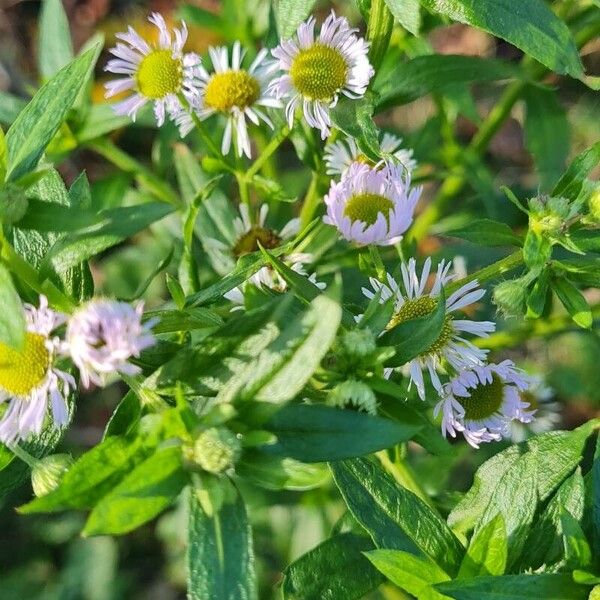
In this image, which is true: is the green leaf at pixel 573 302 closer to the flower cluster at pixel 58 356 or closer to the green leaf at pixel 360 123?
the green leaf at pixel 360 123

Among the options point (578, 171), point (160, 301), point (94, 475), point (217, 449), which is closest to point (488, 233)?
point (578, 171)

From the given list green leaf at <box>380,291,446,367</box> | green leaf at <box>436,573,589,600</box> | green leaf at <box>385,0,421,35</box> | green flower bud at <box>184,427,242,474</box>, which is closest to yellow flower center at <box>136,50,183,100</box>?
green leaf at <box>385,0,421,35</box>

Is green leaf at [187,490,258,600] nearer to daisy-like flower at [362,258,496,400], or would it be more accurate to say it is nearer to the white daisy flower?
daisy-like flower at [362,258,496,400]

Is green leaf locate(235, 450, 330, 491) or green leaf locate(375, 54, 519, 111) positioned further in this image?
green leaf locate(375, 54, 519, 111)

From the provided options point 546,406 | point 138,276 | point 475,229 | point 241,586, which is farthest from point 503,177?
point 241,586

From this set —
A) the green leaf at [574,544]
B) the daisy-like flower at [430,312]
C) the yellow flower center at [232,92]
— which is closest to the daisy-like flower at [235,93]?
the yellow flower center at [232,92]

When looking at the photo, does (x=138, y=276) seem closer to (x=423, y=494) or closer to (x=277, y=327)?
(x=423, y=494)
